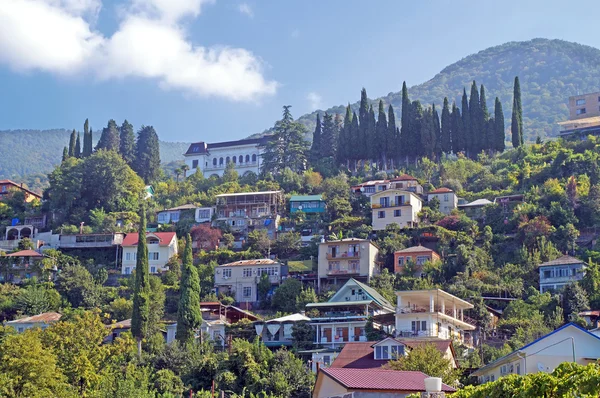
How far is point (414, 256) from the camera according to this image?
77.5 meters

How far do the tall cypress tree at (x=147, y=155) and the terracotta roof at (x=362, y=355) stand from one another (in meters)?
66.2

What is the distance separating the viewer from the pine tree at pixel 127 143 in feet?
390

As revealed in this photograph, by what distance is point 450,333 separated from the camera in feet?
212

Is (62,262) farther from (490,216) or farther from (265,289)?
(490,216)

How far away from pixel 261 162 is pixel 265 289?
1806 inches

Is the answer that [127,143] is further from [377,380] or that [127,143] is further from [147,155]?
[377,380]

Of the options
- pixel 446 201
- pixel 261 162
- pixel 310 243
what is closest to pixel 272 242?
pixel 310 243

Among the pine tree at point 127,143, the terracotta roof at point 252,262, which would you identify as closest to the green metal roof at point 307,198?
the terracotta roof at point 252,262

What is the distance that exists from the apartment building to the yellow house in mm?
7078

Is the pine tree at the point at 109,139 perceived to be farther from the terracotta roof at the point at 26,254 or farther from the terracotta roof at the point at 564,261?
the terracotta roof at the point at 564,261

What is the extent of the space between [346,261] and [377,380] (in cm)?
4600

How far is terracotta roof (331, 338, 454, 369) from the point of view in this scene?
53281 millimetres

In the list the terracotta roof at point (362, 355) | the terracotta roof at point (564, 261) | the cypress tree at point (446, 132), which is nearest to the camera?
the terracotta roof at point (362, 355)

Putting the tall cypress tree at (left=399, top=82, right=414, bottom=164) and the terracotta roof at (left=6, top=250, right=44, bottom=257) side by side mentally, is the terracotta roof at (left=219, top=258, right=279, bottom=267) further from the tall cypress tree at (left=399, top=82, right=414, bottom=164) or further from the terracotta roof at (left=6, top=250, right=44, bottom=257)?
the tall cypress tree at (left=399, top=82, right=414, bottom=164)
